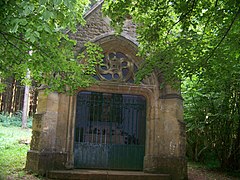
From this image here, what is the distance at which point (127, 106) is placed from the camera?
30.1ft

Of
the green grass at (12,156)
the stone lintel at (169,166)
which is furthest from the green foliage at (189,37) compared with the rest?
the green grass at (12,156)

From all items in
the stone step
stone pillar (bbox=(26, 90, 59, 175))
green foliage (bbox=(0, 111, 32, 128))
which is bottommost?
the stone step

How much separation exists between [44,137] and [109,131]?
219cm

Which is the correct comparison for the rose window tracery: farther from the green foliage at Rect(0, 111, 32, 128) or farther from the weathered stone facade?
the green foliage at Rect(0, 111, 32, 128)

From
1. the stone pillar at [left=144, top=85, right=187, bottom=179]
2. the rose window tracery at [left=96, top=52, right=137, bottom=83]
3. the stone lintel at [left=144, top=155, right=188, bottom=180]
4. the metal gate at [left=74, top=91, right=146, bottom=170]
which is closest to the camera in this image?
the stone lintel at [left=144, top=155, right=188, bottom=180]

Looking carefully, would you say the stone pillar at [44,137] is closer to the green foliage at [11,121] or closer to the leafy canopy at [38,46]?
the leafy canopy at [38,46]

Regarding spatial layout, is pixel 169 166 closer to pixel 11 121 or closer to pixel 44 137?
pixel 44 137

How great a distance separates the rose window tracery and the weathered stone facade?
19 centimetres

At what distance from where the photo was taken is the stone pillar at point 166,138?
8.25 meters

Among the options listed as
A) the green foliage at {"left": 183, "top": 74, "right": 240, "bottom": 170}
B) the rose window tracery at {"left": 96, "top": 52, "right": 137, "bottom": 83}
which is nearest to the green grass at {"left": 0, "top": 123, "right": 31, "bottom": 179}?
the rose window tracery at {"left": 96, "top": 52, "right": 137, "bottom": 83}

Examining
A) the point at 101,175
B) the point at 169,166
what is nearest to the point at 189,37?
the point at 169,166

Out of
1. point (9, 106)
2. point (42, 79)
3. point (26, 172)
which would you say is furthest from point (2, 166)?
point (9, 106)

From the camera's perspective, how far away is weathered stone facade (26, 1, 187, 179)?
7895 millimetres

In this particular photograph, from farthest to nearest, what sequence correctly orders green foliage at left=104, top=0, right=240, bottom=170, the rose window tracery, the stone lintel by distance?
the rose window tracery < the stone lintel < green foliage at left=104, top=0, right=240, bottom=170
